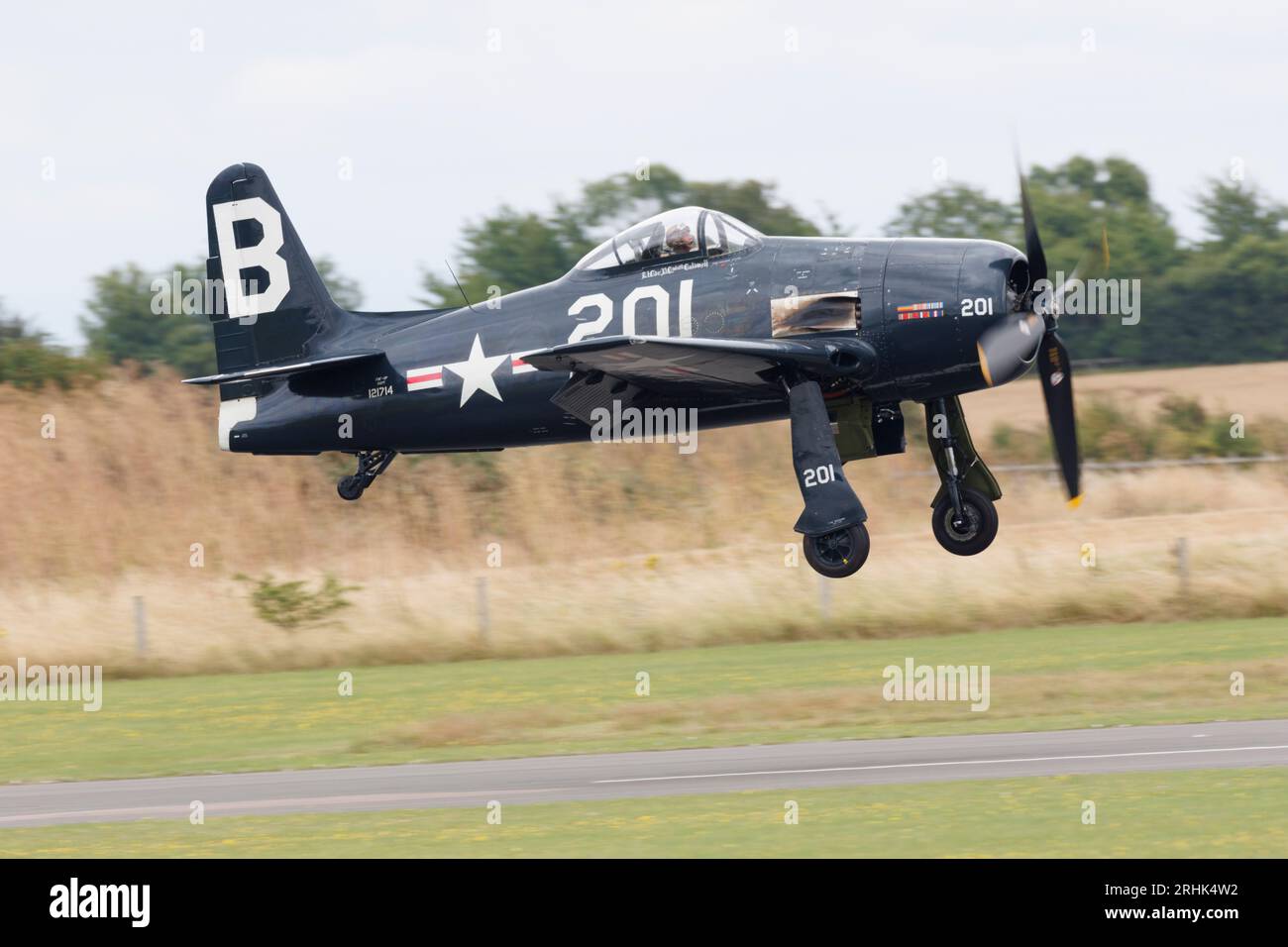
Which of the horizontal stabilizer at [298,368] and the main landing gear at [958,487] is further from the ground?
the horizontal stabilizer at [298,368]

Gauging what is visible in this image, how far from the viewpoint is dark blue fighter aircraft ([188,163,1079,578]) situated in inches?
696

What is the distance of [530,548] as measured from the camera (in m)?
38.2

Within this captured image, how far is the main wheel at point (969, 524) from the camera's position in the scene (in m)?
19.1

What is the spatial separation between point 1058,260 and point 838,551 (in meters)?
41.5

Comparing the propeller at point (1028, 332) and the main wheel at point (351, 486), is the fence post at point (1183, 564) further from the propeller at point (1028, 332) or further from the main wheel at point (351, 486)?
the main wheel at point (351, 486)

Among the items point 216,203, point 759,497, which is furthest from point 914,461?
point 216,203

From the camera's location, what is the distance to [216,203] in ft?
70.9

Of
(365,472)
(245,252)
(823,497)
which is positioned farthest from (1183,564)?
(245,252)

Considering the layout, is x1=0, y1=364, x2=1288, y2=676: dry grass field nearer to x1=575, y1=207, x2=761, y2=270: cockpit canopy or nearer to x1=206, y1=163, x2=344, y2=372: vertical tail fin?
x1=206, y1=163, x2=344, y2=372: vertical tail fin

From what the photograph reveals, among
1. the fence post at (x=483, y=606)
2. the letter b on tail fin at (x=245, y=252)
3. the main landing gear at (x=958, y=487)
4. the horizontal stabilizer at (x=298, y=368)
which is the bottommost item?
the fence post at (x=483, y=606)

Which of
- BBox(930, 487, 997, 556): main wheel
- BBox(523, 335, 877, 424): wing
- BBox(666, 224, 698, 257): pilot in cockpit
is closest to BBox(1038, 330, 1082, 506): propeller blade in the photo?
BBox(930, 487, 997, 556): main wheel

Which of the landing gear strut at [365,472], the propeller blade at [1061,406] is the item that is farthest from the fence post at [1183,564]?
the landing gear strut at [365,472]
